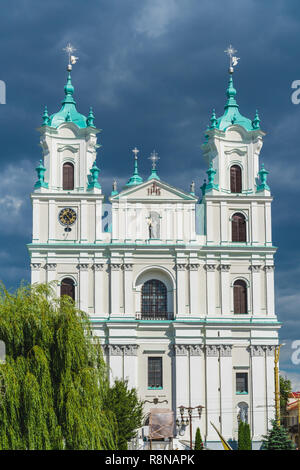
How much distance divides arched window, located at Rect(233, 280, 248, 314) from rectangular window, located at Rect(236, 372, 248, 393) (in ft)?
14.4

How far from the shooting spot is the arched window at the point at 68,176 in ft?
207

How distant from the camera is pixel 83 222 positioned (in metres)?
61.9

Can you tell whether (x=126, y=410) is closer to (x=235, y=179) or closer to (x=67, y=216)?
(x=67, y=216)

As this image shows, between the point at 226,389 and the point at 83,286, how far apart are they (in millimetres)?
11905

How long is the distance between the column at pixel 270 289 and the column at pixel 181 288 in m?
5.84

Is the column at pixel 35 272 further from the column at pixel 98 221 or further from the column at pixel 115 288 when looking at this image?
the column at pixel 115 288

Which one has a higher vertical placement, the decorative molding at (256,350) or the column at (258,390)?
the decorative molding at (256,350)

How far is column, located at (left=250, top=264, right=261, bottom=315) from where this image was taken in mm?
62156

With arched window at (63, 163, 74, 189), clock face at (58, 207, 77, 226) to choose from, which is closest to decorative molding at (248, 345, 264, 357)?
clock face at (58, 207, 77, 226)

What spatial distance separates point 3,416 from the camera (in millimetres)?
32688

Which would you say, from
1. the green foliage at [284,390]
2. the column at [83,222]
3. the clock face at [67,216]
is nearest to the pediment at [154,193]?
the column at [83,222]

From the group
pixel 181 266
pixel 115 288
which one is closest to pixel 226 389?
pixel 181 266
